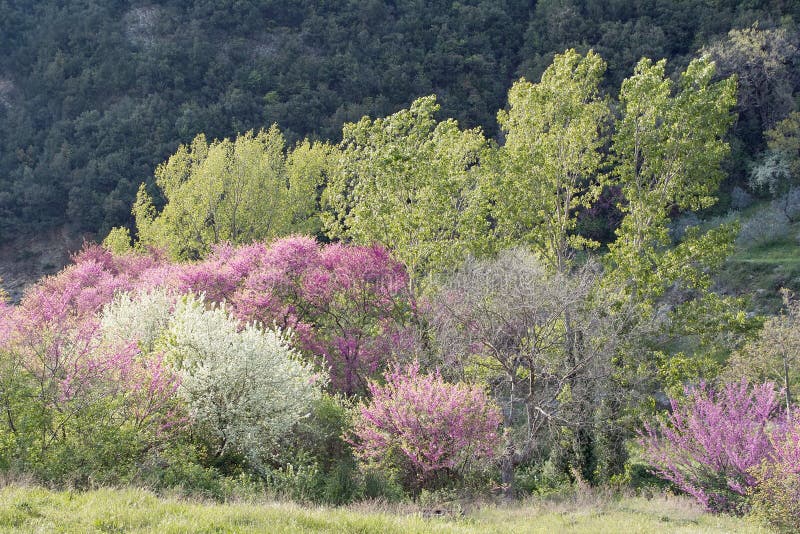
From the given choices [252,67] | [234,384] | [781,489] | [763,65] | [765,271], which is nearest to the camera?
[781,489]

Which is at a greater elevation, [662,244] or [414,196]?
[414,196]

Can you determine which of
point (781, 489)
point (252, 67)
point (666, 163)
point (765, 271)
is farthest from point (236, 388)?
point (252, 67)

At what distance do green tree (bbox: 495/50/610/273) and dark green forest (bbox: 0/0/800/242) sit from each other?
113 ft

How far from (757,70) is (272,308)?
148 feet

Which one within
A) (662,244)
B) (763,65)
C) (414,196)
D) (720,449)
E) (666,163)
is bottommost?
(720,449)

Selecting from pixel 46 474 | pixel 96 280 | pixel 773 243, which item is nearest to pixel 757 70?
pixel 773 243

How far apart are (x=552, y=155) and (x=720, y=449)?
9.67 m

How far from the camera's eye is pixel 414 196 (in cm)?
2036

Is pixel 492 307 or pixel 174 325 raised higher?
pixel 492 307

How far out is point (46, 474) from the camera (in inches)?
405

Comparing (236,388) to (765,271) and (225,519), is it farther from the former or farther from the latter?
(765,271)

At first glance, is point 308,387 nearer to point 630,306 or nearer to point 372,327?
point 372,327

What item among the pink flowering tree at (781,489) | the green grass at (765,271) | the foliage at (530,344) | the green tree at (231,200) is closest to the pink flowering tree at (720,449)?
the pink flowering tree at (781,489)

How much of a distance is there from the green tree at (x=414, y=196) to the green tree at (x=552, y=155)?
1140mm
